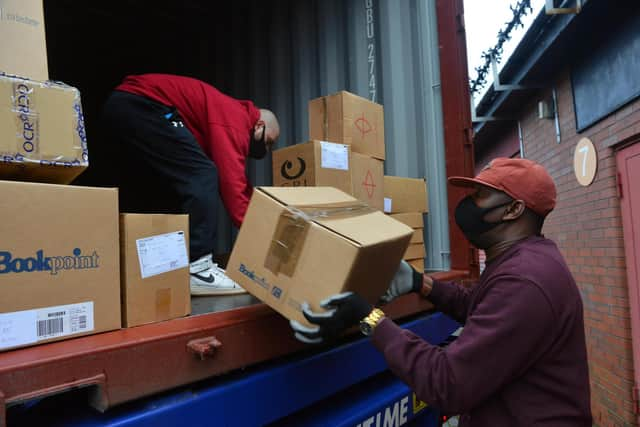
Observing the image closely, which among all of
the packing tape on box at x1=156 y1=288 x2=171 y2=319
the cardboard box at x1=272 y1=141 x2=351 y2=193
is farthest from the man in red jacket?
the packing tape on box at x1=156 y1=288 x2=171 y2=319

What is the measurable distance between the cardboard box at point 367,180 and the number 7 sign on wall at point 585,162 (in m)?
2.94

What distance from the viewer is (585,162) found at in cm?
457

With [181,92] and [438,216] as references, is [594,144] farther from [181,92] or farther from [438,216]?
[181,92]

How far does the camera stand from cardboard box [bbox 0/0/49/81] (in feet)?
4.09

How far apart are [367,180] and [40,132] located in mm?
1676

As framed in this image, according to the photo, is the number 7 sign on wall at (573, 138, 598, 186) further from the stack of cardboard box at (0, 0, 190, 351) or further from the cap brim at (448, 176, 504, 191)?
the stack of cardboard box at (0, 0, 190, 351)

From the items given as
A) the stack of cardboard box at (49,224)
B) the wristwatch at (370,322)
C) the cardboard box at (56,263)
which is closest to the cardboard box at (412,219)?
the wristwatch at (370,322)

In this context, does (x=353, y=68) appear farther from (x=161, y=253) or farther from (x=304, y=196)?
(x=161, y=253)

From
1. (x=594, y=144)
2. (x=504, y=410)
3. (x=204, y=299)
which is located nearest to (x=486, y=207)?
(x=504, y=410)

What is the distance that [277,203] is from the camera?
4.33ft

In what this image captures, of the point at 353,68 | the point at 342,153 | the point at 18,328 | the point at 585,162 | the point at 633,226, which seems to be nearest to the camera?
the point at 18,328

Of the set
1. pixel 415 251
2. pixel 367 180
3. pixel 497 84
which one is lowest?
pixel 415 251

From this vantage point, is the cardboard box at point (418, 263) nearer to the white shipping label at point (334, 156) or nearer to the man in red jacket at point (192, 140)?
the white shipping label at point (334, 156)

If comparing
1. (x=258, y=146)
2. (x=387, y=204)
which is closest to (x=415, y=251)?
(x=387, y=204)
